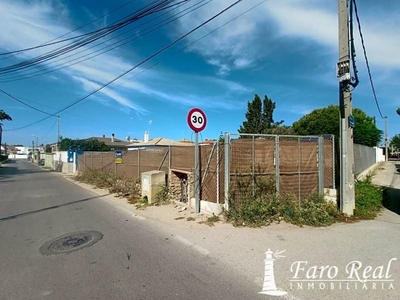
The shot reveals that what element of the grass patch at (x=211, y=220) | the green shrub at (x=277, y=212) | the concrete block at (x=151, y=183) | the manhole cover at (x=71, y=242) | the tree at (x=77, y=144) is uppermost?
the tree at (x=77, y=144)

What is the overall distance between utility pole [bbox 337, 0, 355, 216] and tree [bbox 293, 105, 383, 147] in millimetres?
23580

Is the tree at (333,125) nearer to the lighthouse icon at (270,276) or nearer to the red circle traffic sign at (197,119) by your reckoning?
the red circle traffic sign at (197,119)

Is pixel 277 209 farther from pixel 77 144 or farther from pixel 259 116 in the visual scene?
pixel 77 144

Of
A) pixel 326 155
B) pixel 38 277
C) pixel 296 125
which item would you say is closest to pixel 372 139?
pixel 296 125

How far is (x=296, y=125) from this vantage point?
37.3m

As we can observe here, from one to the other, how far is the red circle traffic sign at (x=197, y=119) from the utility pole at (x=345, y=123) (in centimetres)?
377

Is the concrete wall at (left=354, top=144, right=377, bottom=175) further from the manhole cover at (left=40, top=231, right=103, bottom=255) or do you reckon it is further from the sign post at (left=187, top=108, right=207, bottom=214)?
the manhole cover at (left=40, top=231, right=103, bottom=255)

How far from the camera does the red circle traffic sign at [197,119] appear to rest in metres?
6.54

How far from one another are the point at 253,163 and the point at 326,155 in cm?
327

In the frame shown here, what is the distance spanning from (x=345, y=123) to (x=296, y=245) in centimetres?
384

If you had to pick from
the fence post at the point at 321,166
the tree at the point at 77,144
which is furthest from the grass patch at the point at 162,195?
the tree at the point at 77,144

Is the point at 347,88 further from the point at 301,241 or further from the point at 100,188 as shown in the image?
the point at 100,188

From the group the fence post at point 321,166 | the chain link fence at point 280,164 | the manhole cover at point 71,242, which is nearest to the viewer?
the manhole cover at point 71,242

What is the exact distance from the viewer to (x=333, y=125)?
29.3m
